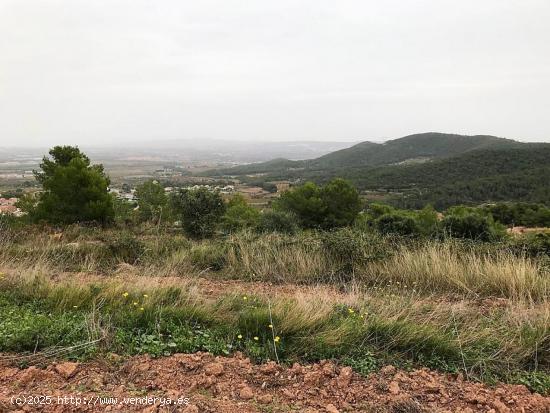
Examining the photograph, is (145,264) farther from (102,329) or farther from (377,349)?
(377,349)

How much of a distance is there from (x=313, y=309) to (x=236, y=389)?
115cm

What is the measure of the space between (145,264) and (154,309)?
272 centimetres

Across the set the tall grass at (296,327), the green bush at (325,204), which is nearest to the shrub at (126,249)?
the tall grass at (296,327)

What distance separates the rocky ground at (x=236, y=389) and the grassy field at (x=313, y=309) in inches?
6.5

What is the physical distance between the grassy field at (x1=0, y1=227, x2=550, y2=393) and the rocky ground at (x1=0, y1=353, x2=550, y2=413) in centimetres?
16

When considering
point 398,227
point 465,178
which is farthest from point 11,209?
point 465,178

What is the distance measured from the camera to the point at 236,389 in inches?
93.9

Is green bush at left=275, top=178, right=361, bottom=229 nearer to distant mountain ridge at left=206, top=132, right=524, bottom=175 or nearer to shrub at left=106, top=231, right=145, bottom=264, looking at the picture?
shrub at left=106, top=231, right=145, bottom=264

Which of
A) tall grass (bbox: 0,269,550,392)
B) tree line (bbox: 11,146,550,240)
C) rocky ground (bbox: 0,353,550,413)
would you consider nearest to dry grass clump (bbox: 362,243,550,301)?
tall grass (bbox: 0,269,550,392)

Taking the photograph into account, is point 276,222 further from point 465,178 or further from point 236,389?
point 465,178

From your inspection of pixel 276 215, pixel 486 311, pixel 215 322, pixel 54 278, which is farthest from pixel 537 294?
pixel 276 215

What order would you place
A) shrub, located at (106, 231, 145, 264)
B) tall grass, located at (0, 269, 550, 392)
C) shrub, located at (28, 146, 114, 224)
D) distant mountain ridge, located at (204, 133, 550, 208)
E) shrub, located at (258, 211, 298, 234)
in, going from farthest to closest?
distant mountain ridge, located at (204, 133, 550, 208), shrub, located at (28, 146, 114, 224), shrub, located at (258, 211, 298, 234), shrub, located at (106, 231, 145, 264), tall grass, located at (0, 269, 550, 392)

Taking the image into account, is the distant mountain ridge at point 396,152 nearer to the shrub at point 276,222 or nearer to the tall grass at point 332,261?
the shrub at point 276,222

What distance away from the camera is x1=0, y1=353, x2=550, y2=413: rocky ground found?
221cm
